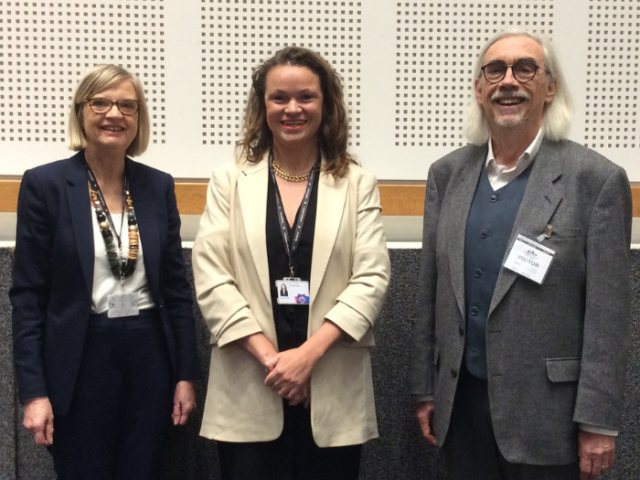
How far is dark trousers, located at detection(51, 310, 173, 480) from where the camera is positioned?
5.91ft

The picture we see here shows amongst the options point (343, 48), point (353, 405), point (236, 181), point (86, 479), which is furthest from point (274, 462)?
point (343, 48)

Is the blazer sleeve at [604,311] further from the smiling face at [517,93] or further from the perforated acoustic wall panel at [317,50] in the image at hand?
the perforated acoustic wall panel at [317,50]

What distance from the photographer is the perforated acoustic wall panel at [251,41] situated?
269cm

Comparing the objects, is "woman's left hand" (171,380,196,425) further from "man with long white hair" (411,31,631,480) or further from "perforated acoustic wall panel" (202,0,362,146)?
"perforated acoustic wall panel" (202,0,362,146)

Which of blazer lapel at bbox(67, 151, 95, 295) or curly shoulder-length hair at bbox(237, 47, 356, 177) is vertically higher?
curly shoulder-length hair at bbox(237, 47, 356, 177)

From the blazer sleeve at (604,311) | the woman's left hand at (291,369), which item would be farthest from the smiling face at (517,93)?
the woman's left hand at (291,369)

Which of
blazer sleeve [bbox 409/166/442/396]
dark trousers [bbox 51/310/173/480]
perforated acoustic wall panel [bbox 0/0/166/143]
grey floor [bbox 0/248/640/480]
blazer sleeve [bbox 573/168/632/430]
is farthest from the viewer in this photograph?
perforated acoustic wall panel [bbox 0/0/166/143]

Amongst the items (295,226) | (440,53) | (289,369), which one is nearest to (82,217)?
(295,226)

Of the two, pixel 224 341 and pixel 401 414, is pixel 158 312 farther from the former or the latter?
pixel 401 414

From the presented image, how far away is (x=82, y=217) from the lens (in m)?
1.80

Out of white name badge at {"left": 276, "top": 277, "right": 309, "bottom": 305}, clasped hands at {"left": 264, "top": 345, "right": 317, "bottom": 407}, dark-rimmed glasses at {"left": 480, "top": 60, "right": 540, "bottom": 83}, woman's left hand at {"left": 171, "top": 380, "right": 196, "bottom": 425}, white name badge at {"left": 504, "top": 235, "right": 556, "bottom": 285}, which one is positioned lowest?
woman's left hand at {"left": 171, "top": 380, "right": 196, "bottom": 425}

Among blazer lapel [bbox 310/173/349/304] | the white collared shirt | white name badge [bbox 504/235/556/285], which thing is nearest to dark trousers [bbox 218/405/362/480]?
blazer lapel [bbox 310/173/349/304]

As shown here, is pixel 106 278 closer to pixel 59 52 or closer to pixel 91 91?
pixel 91 91

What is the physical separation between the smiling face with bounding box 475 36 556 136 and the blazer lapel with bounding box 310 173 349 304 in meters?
0.46
